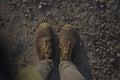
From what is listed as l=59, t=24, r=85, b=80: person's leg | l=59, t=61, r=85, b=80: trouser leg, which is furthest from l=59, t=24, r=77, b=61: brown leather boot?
l=59, t=61, r=85, b=80: trouser leg

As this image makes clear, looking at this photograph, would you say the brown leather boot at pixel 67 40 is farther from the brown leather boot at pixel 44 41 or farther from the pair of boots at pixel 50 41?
the brown leather boot at pixel 44 41

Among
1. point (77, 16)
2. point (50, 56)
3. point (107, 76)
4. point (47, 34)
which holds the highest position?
point (77, 16)

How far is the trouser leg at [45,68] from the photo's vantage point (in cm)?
200

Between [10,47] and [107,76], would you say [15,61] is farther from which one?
[107,76]

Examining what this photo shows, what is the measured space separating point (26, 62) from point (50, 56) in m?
0.26

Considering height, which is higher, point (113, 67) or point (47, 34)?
point (47, 34)

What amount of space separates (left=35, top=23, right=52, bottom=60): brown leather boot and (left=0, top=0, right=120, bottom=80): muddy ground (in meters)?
0.05

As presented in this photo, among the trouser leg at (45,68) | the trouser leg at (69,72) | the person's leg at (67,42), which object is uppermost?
the person's leg at (67,42)

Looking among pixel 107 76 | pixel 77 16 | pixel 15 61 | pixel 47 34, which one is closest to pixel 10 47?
pixel 15 61

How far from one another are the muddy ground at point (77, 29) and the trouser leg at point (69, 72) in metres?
0.18

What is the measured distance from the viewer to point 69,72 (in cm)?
202

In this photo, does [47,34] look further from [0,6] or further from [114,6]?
[114,6]

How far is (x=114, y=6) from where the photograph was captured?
225cm

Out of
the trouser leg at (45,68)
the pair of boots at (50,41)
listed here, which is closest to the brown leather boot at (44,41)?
the pair of boots at (50,41)
